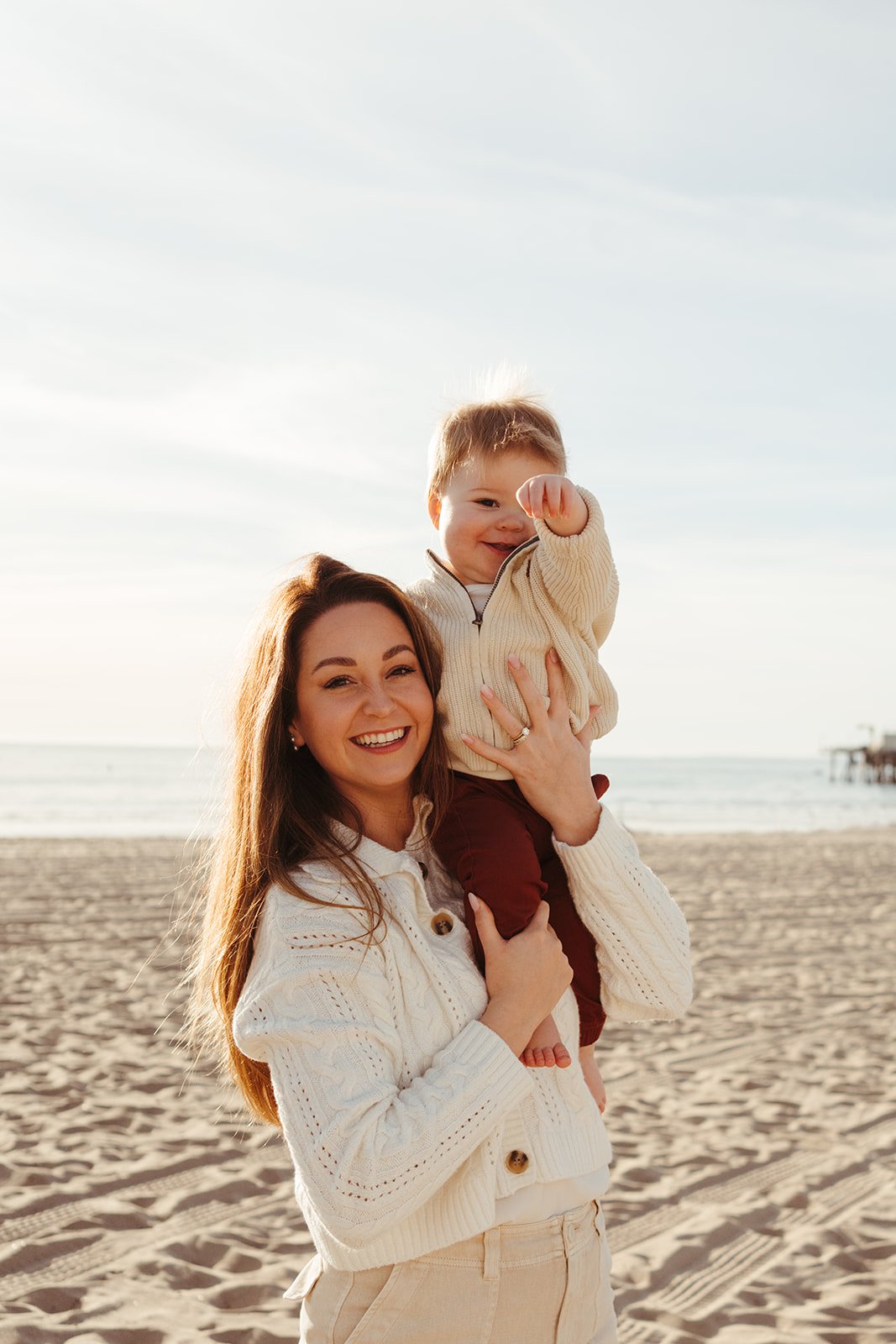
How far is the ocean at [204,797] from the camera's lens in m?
26.0

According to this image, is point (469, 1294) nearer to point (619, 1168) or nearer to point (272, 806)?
point (272, 806)

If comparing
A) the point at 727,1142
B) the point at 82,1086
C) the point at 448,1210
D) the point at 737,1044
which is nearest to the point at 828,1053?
the point at 737,1044

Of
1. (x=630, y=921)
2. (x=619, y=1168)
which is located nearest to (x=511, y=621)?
(x=630, y=921)

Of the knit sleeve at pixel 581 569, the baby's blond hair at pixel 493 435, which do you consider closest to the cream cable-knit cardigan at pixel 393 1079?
the knit sleeve at pixel 581 569

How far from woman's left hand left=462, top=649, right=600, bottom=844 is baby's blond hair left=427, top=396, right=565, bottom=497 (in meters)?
0.60

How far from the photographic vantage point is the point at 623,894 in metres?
2.17

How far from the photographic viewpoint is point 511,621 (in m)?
2.62

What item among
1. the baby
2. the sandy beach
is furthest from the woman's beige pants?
the sandy beach

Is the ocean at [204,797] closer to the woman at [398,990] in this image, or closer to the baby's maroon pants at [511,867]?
the woman at [398,990]

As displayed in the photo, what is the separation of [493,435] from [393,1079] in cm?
158

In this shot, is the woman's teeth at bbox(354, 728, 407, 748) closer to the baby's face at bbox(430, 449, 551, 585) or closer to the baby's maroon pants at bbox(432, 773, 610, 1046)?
the baby's maroon pants at bbox(432, 773, 610, 1046)

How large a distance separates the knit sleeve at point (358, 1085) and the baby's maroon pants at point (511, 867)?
0.99 ft

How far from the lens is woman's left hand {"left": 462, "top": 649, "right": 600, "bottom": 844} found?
89.9 inches

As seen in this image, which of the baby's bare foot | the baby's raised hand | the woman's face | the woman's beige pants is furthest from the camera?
the baby's raised hand
